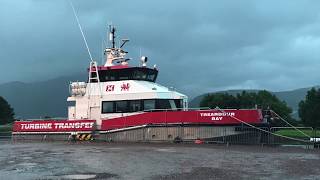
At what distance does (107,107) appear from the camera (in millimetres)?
27172

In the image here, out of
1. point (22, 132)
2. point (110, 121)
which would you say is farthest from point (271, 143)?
point (22, 132)

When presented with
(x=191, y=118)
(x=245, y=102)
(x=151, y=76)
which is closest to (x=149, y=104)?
(x=151, y=76)

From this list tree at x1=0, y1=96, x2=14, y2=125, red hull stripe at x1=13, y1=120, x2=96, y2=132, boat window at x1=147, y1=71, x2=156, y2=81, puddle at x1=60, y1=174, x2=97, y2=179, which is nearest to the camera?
puddle at x1=60, y1=174, x2=97, y2=179

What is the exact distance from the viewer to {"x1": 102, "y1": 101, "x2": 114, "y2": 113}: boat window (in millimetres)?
26953

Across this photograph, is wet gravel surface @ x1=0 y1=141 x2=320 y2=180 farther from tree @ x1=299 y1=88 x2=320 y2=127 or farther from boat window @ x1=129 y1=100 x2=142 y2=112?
tree @ x1=299 y1=88 x2=320 y2=127

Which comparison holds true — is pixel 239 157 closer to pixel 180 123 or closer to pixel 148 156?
pixel 148 156

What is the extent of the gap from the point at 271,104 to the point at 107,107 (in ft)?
174

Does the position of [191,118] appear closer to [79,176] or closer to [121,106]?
[121,106]

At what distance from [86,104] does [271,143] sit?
11017mm

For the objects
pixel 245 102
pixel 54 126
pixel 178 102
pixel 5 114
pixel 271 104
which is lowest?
pixel 54 126

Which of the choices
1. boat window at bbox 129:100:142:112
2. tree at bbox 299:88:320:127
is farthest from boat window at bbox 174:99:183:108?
tree at bbox 299:88:320:127

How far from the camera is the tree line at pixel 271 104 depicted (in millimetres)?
58603

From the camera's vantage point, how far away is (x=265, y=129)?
22.5m

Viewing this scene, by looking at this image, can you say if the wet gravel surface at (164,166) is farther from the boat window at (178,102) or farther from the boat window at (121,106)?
the boat window at (178,102)
